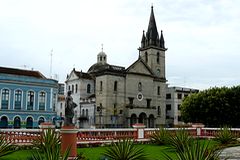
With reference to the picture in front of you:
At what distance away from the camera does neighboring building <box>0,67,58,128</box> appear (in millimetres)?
37406

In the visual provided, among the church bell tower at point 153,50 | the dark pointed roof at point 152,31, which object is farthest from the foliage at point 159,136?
the dark pointed roof at point 152,31

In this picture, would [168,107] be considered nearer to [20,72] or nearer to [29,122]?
[20,72]

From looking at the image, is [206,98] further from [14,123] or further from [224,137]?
[14,123]

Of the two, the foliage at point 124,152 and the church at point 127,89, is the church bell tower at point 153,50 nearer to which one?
the church at point 127,89

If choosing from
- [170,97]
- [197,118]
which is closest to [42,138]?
[197,118]

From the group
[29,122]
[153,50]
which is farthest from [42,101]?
[153,50]

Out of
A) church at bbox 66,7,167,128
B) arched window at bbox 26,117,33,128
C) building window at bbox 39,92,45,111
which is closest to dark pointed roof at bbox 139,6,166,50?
church at bbox 66,7,167,128

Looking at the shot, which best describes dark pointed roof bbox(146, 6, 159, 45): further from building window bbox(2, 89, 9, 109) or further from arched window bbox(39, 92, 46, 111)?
building window bbox(2, 89, 9, 109)

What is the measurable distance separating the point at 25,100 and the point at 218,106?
22239 millimetres

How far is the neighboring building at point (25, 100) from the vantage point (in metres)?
37.4

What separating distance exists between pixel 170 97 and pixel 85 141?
169ft

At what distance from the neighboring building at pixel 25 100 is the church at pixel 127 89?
1356 centimetres

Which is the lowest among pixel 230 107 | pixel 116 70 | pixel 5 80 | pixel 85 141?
pixel 85 141

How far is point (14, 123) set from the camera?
125ft
